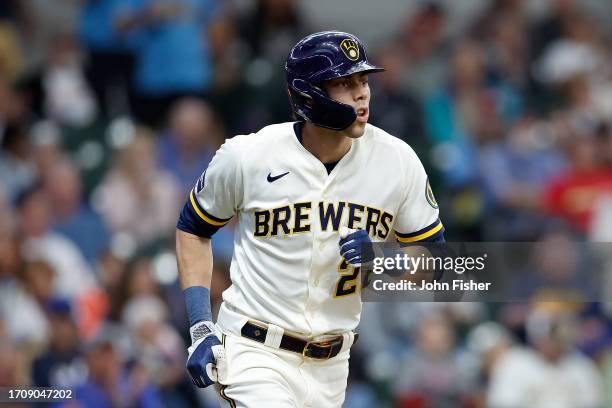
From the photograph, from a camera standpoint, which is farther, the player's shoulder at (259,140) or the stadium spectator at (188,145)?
the stadium spectator at (188,145)

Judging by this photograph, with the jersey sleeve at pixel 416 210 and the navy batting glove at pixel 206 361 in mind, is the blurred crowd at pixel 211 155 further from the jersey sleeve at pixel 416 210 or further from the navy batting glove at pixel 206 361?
the jersey sleeve at pixel 416 210

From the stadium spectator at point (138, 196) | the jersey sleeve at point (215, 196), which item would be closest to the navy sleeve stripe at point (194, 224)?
the jersey sleeve at point (215, 196)

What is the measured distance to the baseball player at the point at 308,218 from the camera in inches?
189

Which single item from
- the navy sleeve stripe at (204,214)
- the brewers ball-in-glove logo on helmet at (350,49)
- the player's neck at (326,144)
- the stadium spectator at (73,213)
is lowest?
the stadium spectator at (73,213)

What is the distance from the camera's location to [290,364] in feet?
16.0

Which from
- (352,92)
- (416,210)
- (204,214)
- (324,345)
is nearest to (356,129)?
(352,92)

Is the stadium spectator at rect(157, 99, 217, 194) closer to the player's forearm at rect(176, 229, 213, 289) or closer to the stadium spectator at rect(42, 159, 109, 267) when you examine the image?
the stadium spectator at rect(42, 159, 109, 267)

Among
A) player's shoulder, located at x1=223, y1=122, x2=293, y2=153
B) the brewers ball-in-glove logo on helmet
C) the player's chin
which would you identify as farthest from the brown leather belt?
the brewers ball-in-glove logo on helmet

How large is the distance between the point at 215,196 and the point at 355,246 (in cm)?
63

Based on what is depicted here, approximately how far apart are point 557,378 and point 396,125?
8.64 ft

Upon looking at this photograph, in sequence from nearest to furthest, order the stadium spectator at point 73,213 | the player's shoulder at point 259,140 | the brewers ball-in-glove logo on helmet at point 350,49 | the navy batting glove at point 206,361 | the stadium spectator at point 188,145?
the navy batting glove at point 206,361 < the brewers ball-in-glove logo on helmet at point 350,49 < the player's shoulder at point 259,140 < the stadium spectator at point 73,213 < the stadium spectator at point 188,145

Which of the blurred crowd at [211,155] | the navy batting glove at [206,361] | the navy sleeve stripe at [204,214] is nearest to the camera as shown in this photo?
the navy batting glove at [206,361]

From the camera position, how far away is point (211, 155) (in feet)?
33.9

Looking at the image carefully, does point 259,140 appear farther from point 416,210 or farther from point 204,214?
point 416,210
